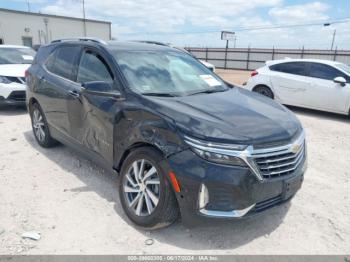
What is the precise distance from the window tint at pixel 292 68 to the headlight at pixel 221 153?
711cm

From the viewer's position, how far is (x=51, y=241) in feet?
9.63

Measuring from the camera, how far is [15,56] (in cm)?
920

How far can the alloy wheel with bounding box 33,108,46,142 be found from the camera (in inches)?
208

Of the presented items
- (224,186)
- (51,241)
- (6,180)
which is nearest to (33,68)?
(6,180)

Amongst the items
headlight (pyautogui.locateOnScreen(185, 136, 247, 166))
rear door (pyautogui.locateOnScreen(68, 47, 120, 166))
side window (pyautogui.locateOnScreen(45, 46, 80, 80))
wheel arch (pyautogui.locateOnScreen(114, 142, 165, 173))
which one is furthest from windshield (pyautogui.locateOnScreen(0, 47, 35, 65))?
headlight (pyautogui.locateOnScreen(185, 136, 247, 166))

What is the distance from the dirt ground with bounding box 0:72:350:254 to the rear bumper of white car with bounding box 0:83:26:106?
3.32 metres

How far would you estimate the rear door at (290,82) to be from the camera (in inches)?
343

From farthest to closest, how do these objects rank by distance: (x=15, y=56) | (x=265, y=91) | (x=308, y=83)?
(x=265, y=91) → (x=15, y=56) → (x=308, y=83)

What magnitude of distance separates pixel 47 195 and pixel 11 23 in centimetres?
3628

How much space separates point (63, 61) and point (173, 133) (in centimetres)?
264

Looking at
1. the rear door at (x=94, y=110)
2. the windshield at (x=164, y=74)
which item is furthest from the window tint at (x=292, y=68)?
the rear door at (x=94, y=110)

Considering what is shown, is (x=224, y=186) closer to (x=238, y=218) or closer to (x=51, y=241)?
(x=238, y=218)

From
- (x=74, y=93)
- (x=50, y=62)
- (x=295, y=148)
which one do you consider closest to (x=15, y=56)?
(x=50, y=62)

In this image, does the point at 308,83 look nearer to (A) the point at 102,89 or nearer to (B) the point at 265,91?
(B) the point at 265,91
